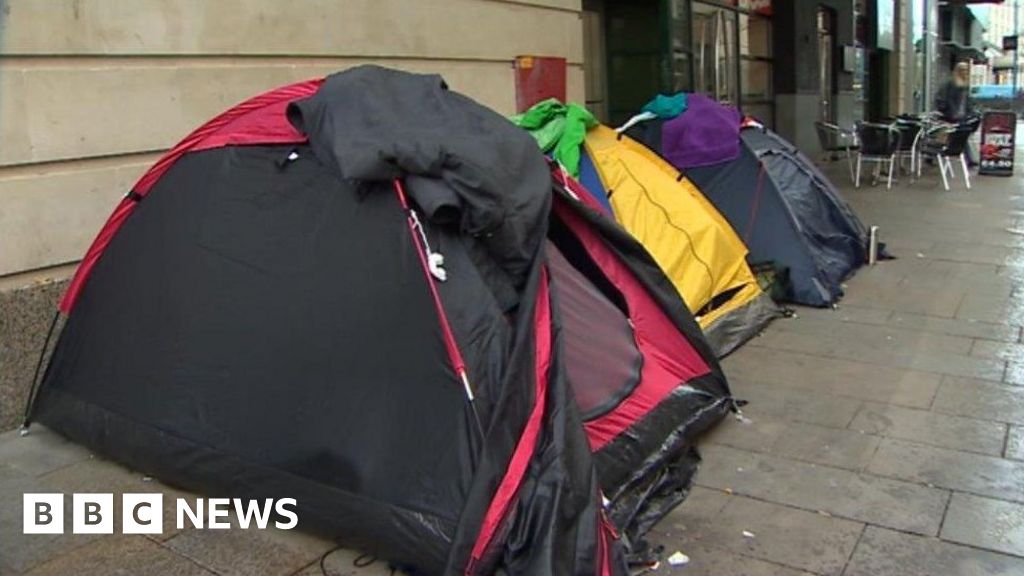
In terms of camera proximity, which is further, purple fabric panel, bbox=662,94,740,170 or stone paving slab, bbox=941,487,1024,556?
purple fabric panel, bbox=662,94,740,170

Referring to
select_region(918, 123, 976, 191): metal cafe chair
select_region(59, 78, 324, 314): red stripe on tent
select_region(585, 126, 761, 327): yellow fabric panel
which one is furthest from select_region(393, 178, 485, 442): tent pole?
select_region(918, 123, 976, 191): metal cafe chair

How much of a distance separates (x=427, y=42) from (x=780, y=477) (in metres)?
4.08

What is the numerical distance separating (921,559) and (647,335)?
138 centimetres

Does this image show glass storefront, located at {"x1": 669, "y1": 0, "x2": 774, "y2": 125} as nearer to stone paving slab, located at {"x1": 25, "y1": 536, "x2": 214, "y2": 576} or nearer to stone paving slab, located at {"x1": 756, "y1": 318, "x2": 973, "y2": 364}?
stone paving slab, located at {"x1": 756, "y1": 318, "x2": 973, "y2": 364}

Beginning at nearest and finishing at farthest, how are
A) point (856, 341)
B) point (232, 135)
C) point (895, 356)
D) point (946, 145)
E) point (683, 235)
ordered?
point (232, 135) → point (895, 356) → point (683, 235) → point (856, 341) → point (946, 145)

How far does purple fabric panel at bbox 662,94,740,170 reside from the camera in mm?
6688

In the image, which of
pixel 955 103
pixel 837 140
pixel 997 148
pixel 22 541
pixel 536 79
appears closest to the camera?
pixel 22 541

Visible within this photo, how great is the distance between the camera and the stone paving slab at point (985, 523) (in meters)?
3.24

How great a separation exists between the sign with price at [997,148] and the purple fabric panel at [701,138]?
31.2ft

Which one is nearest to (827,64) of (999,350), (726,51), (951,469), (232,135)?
(726,51)

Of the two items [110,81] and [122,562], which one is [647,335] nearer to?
[122,562]

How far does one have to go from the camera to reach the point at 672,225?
18.3 feet

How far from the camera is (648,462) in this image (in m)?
3.59

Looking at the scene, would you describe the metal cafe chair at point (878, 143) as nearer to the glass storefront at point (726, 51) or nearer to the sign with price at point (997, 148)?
the glass storefront at point (726, 51)
